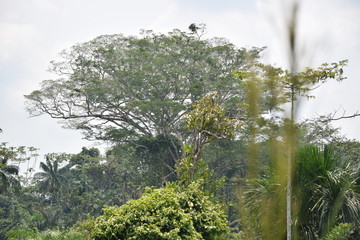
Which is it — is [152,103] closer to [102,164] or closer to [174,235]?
[102,164]

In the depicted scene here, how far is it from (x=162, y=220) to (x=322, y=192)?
95.8 inches

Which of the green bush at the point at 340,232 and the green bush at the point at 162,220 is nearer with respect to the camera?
the green bush at the point at 340,232

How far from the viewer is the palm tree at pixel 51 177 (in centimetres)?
2989

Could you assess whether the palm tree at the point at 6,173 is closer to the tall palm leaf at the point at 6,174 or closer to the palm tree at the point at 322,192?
the tall palm leaf at the point at 6,174

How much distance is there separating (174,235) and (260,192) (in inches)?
89.9

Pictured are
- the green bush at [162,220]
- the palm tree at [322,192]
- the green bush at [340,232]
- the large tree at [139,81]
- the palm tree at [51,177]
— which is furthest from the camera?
the palm tree at [51,177]

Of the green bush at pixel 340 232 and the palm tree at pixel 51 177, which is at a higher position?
the palm tree at pixel 51 177

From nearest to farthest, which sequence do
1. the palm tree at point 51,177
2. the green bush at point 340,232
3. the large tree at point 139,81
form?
1. the green bush at point 340,232
2. the large tree at point 139,81
3. the palm tree at point 51,177

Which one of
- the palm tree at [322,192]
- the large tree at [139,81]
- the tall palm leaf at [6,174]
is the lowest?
the palm tree at [322,192]

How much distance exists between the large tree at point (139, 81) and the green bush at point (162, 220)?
1465 cm

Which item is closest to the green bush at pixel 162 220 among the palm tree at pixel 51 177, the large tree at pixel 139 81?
the large tree at pixel 139 81

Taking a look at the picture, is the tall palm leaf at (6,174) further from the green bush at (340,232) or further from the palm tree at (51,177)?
the green bush at (340,232)

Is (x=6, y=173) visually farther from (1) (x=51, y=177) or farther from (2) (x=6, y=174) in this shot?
(1) (x=51, y=177)

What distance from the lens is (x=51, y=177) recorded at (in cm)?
2997
